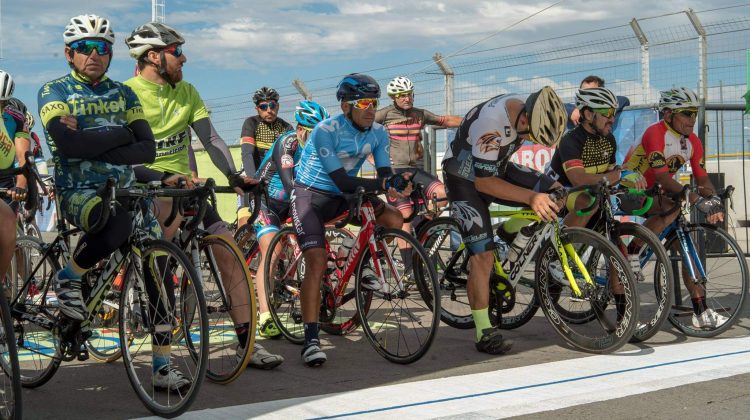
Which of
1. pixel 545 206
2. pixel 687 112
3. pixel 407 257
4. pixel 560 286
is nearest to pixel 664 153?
pixel 687 112

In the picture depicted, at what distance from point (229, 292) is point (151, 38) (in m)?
1.70

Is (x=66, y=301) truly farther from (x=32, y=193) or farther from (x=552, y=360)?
(x=552, y=360)

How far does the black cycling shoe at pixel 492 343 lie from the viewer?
22.2 feet

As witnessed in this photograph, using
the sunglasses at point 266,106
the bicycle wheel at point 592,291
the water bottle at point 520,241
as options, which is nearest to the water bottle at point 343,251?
the water bottle at point 520,241

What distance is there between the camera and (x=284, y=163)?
7852 millimetres

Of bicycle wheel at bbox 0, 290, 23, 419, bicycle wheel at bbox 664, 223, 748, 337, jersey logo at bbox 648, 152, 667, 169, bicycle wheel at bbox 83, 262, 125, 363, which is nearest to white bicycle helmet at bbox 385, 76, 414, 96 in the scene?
jersey logo at bbox 648, 152, 667, 169

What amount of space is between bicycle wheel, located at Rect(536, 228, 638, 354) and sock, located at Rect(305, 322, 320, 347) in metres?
1.58

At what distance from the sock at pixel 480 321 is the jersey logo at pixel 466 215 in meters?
0.56

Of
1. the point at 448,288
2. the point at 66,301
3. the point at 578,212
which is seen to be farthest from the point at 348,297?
the point at 66,301

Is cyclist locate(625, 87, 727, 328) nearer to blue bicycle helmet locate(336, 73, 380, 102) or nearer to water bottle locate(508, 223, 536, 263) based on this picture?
water bottle locate(508, 223, 536, 263)

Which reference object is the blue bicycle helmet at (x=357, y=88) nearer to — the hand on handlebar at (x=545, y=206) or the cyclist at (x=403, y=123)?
the hand on handlebar at (x=545, y=206)

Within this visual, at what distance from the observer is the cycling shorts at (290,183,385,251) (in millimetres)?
6695

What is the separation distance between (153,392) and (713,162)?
38.5ft

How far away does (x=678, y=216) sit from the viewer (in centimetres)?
760
